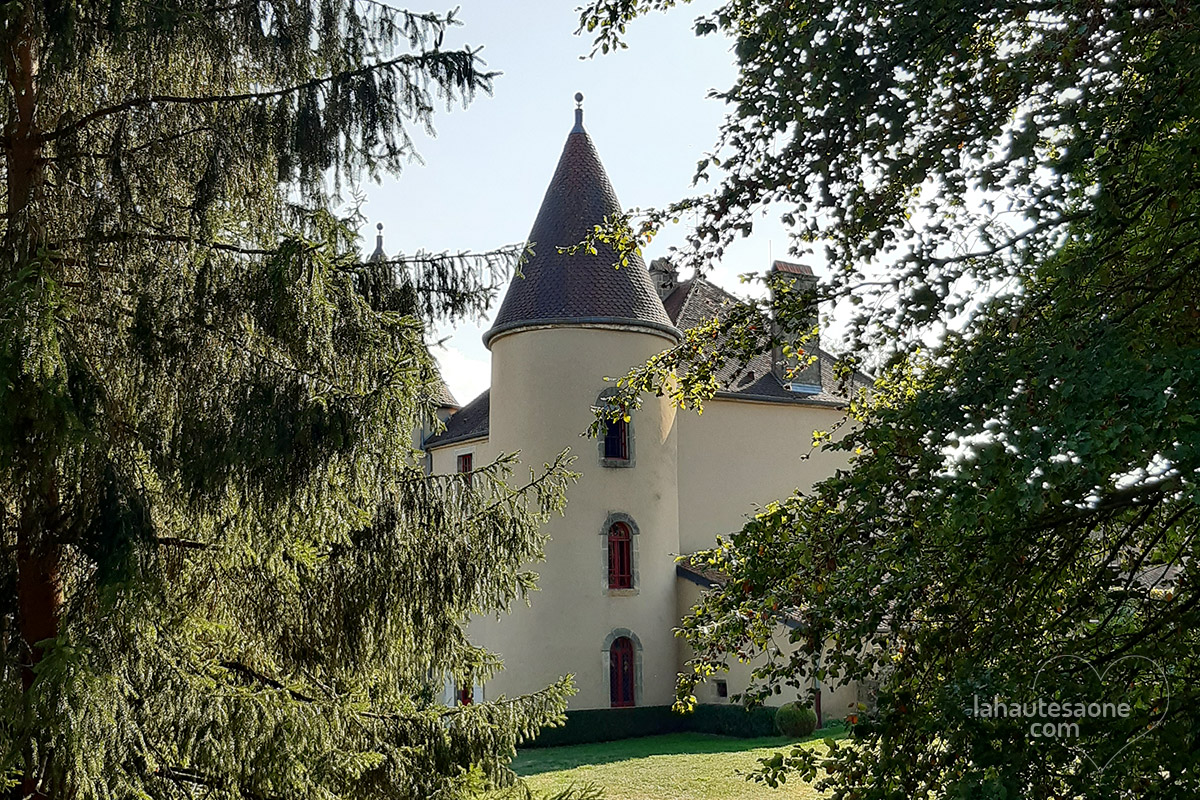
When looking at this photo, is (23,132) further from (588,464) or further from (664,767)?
(588,464)

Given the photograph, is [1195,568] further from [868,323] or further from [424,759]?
[424,759]

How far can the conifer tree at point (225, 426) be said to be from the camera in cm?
464

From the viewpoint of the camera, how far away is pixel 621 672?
21828 millimetres

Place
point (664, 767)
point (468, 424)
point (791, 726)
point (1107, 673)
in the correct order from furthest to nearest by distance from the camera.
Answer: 1. point (468, 424)
2. point (791, 726)
3. point (664, 767)
4. point (1107, 673)

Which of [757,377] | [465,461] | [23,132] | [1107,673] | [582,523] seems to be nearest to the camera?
[1107,673]

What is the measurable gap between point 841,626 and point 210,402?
3380 millimetres

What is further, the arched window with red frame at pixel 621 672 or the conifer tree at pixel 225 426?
the arched window with red frame at pixel 621 672

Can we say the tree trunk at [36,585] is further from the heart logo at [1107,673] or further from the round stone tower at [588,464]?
the round stone tower at [588,464]

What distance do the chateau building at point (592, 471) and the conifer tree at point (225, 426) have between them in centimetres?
1439

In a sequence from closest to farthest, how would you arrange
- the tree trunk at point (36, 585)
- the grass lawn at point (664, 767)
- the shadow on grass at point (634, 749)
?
the tree trunk at point (36, 585) < the grass lawn at point (664, 767) < the shadow on grass at point (634, 749)

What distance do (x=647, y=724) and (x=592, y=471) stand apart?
535 centimetres

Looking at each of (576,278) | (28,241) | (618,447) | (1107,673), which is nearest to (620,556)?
(618,447)

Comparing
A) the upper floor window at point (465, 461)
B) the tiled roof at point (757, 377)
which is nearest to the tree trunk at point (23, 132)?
the tiled roof at point (757, 377)

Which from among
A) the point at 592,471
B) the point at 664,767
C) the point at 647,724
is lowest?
the point at 664,767
